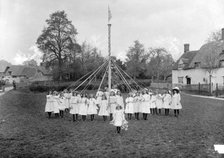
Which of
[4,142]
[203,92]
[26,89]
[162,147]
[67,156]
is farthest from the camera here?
[26,89]

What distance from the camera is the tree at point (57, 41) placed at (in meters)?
40.4

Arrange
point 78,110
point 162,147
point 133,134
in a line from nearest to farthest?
1. point 162,147
2. point 133,134
3. point 78,110

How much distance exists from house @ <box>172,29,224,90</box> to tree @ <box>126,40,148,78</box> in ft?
36.4

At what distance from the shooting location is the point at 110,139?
8.29 metres

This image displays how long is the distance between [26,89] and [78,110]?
80.2ft

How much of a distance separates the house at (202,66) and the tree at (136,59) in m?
11.1

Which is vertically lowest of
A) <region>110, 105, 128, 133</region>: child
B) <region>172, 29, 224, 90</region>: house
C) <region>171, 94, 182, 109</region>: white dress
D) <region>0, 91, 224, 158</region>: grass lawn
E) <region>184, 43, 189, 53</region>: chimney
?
<region>0, 91, 224, 158</region>: grass lawn

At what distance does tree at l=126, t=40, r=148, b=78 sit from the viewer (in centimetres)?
5222

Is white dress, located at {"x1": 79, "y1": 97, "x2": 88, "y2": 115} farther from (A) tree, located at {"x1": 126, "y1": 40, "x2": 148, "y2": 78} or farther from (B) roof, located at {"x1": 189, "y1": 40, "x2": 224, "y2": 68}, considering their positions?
(A) tree, located at {"x1": 126, "y1": 40, "x2": 148, "y2": 78}

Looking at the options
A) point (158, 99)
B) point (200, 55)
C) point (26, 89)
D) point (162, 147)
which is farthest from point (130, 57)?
point (162, 147)

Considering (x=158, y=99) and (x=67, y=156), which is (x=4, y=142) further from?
(x=158, y=99)

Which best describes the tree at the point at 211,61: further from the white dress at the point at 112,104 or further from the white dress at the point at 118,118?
the white dress at the point at 118,118

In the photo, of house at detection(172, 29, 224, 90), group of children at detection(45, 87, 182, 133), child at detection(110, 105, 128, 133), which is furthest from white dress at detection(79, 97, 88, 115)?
house at detection(172, 29, 224, 90)

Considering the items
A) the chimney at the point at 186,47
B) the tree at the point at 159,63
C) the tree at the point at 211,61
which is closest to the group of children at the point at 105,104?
the tree at the point at 211,61
